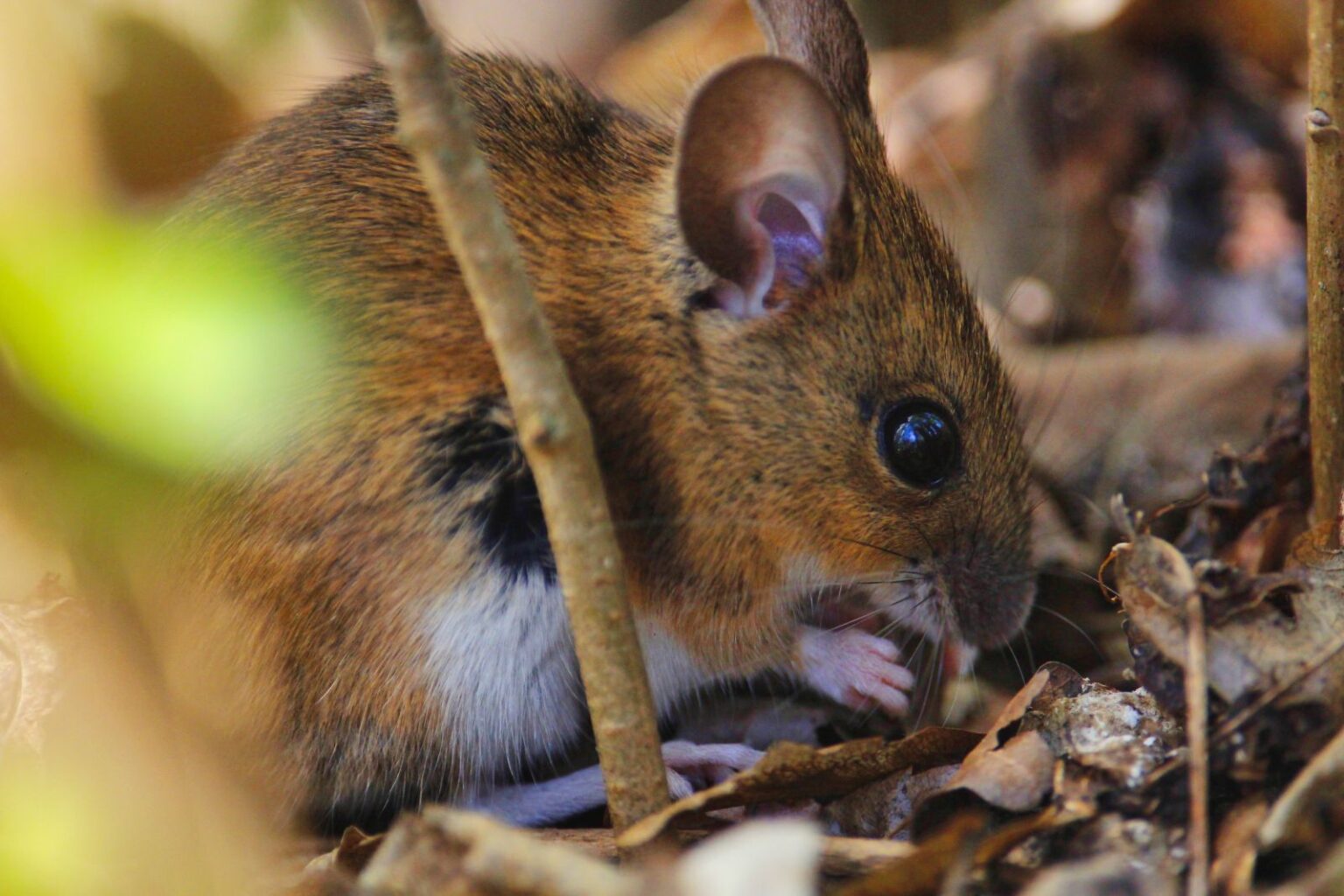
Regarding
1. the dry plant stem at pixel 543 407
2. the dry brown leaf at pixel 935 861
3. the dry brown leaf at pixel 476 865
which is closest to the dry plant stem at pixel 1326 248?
the dry brown leaf at pixel 935 861

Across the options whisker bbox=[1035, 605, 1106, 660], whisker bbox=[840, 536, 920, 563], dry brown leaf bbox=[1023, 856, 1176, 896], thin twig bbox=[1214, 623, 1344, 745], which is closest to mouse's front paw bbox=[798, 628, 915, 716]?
whisker bbox=[840, 536, 920, 563]

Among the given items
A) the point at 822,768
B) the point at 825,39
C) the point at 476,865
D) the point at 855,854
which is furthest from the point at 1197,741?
the point at 825,39

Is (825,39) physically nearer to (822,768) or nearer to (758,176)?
(758,176)

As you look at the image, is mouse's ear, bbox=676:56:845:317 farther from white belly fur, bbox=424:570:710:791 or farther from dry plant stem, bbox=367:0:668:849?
white belly fur, bbox=424:570:710:791

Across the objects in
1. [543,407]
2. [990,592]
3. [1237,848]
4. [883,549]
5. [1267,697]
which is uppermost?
[543,407]

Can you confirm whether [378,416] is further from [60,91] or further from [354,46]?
[354,46]

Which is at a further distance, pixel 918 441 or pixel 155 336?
pixel 918 441
